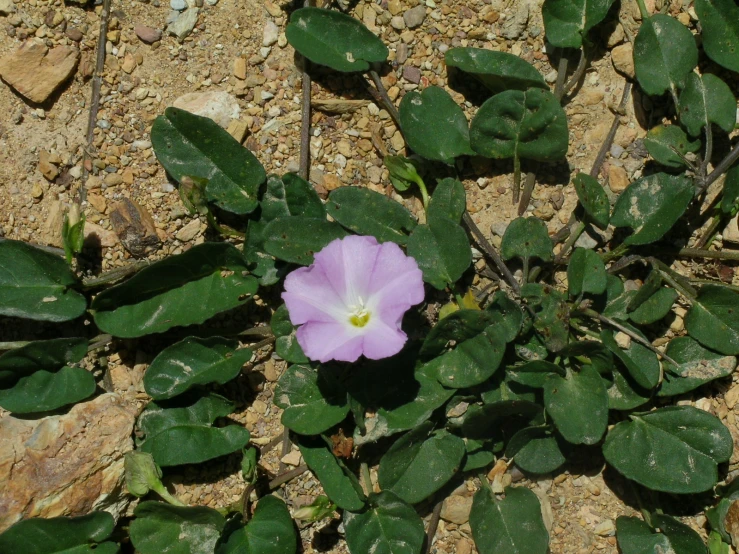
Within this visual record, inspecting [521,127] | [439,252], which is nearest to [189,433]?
[439,252]

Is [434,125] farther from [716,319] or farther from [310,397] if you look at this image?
[716,319]

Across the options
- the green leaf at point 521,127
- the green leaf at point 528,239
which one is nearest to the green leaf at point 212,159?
the green leaf at point 521,127

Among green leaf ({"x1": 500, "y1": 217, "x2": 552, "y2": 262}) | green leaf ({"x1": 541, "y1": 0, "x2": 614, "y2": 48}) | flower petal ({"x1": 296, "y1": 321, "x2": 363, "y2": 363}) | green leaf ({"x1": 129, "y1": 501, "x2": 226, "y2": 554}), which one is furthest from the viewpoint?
green leaf ({"x1": 541, "y1": 0, "x2": 614, "y2": 48})

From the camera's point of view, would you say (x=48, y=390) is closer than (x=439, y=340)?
No

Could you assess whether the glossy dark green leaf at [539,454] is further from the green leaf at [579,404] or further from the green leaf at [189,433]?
the green leaf at [189,433]

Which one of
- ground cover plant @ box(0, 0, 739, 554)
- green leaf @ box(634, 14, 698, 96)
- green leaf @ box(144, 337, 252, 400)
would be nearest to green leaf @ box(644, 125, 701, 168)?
ground cover plant @ box(0, 0, 739, 554)

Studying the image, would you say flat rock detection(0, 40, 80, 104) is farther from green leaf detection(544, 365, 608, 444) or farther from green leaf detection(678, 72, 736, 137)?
green leaf detection(678, 72, 736, 137)

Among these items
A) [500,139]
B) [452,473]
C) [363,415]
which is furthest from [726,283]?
[363,415]

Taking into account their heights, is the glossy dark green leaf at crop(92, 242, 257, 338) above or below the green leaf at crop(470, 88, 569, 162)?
below
